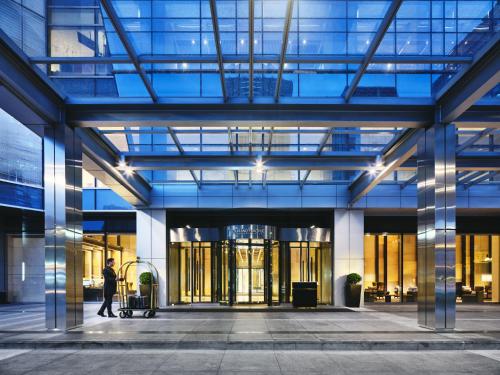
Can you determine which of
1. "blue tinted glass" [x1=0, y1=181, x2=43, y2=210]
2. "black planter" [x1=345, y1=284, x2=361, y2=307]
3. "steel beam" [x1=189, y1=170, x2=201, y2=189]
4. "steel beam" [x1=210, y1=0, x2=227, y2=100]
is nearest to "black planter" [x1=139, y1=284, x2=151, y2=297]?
"steel beam" [x1=189, y1=170, x2=201, y2=189]

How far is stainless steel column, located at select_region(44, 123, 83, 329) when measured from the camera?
11.7 metres

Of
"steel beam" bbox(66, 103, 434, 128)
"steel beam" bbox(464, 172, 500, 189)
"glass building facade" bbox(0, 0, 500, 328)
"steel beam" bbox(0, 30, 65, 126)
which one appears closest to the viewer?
"steel beam" bbox(0, 30, 65, 126)

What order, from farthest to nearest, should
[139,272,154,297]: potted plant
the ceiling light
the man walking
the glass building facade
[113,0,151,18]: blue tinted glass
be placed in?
[139,272,154,297]: potted plant → the ceiling light → the man walking → the glass building facade → [113,0,151,18]: blue tinted glass

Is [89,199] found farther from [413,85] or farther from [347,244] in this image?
[413,85]

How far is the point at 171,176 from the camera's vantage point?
20156 mm

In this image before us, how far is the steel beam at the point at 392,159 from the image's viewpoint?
535 inches

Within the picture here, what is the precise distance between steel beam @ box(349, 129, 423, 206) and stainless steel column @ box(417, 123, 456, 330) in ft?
3.11

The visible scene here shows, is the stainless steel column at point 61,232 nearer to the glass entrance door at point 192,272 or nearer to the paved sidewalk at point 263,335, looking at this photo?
the paved sidewalk at point 263,335

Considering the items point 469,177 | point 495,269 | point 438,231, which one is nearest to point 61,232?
point 438,231

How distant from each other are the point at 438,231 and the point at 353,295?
371 inches

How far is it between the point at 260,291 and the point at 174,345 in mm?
10755

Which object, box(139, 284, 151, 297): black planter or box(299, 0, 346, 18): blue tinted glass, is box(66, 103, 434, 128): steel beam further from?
Result: box(139, 284, 151, 297): black planter

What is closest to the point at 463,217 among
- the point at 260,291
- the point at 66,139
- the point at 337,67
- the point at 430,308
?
the point at 260,291

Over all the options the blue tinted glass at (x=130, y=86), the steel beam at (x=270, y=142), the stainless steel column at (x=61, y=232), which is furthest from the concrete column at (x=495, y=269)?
the stainless steel column at (x=61, y=232)
